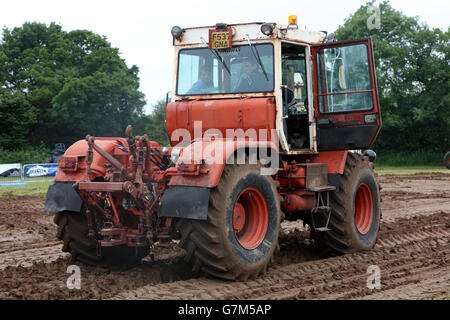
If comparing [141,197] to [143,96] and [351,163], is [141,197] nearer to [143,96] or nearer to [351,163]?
[351,163]

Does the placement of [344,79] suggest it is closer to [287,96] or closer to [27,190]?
[287,96]

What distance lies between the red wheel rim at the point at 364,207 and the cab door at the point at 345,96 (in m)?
0.93

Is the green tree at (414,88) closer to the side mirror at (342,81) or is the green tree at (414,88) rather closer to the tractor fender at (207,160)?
the side mirror at (342,81)

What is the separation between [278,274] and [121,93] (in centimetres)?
3568

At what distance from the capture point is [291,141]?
7.96 metres

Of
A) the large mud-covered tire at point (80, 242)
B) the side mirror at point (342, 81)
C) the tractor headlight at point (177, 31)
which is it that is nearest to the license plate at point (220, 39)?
the tractor headlight at point (177, 31)

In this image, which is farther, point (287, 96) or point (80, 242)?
point (287, 96)

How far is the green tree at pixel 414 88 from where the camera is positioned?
37.8m

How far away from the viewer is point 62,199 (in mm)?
6539

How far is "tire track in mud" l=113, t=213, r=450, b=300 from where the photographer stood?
571cm

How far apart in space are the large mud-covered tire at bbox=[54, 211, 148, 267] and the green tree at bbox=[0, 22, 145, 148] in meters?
33.2

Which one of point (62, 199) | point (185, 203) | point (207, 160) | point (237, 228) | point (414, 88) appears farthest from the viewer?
point (414, 88)

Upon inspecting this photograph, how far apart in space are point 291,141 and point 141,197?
2.66 m

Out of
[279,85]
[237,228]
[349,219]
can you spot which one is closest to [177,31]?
[279,85]
